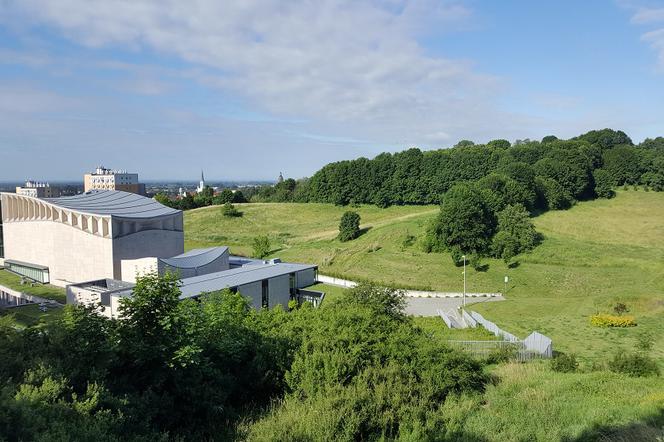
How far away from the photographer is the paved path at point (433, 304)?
1199 inches

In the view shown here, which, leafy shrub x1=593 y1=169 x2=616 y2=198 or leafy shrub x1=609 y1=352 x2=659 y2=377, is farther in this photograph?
leafy shrub x1=593 y1=169 x2=616 y2=198

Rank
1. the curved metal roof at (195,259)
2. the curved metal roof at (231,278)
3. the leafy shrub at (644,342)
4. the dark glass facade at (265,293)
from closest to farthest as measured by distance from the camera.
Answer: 1. the leafy shrub at (644,342)
2. the curved metal roof at (231,278)
3. the dark glass facade at (265,293)
4. the curved metal roof at (195,259)

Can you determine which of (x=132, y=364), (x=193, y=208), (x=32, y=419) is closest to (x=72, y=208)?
(x=132, y=364)

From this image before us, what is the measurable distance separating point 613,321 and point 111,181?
133337mm

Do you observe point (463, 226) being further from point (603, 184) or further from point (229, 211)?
point (229, 211)

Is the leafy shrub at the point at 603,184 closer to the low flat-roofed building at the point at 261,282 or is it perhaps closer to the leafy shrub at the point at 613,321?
the leafy shrub at the point at 613,321

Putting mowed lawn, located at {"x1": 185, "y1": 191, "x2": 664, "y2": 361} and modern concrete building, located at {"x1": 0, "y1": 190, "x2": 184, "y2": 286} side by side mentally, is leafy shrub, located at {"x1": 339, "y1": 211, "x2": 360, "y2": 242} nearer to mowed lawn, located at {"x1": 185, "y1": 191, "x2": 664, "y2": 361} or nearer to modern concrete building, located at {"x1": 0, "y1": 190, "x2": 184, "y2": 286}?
mowed lawn, located at {"x1": 185, "y1": 191, "x2": 664, "y2": 361}

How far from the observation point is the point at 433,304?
107 ft

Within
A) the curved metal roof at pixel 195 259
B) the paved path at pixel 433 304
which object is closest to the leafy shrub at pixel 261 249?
the curved metal roof at pixel 195 259

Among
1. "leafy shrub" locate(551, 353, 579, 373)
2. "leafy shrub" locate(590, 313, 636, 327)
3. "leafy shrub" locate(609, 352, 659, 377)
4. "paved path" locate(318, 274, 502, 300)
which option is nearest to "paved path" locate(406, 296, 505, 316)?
"paved path" locate(318, 274, 502, 300)

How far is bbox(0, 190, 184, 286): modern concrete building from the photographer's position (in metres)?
35.1

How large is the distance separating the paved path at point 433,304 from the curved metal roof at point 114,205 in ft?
73.3

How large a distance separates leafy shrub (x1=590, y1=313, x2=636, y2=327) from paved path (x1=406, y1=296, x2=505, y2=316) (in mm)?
9184

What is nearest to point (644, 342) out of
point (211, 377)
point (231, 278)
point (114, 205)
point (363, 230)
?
point (211, 377)
